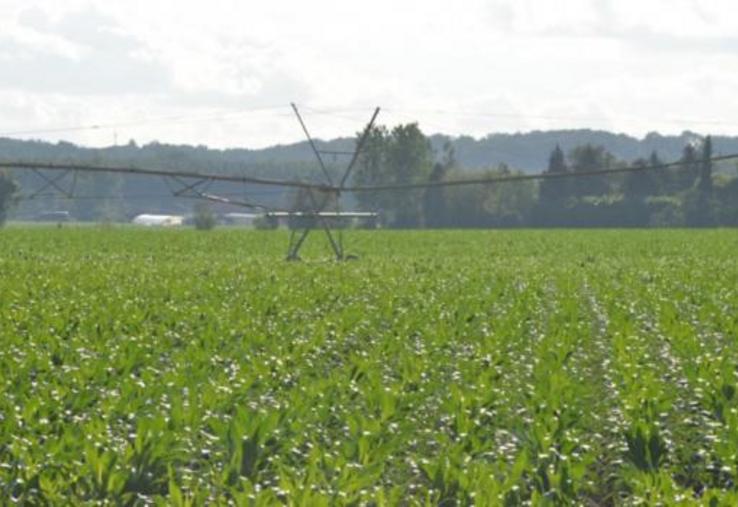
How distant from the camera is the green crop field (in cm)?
814

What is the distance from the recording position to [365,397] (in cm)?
1109

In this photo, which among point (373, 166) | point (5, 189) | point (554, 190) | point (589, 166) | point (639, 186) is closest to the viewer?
point (5, 189)

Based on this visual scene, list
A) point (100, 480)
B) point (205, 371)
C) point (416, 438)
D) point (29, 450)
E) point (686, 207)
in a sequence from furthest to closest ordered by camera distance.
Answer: point (686, 207)
point (205, 371)
point (416, 438)
point (29, 450)
point (100, 480)

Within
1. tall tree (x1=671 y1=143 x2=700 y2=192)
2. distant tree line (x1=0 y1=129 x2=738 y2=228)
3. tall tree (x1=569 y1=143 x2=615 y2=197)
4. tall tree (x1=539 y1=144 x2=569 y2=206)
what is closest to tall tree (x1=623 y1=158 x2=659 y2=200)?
distant tree line (x1=0 y1=129 x2=738 y2=228)

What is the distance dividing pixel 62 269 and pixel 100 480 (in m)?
24.0

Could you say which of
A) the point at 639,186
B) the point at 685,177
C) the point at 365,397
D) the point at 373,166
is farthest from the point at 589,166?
the point at 365,397

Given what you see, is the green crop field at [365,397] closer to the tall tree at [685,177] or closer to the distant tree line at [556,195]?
the distant tree line at [556,195]

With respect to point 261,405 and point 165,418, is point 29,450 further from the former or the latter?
point 261,405

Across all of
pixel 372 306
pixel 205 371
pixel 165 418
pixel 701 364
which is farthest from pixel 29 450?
pixel 372 306

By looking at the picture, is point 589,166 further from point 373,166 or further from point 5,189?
point 5,189

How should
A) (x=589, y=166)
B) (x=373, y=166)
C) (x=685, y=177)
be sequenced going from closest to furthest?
1. (x=685, y=177)
2. (x=589, y=166)
3. (x=373, y=166)

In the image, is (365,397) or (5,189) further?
(5,189)

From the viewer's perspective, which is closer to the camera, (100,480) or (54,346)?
(100,480)

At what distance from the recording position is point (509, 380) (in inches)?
508
